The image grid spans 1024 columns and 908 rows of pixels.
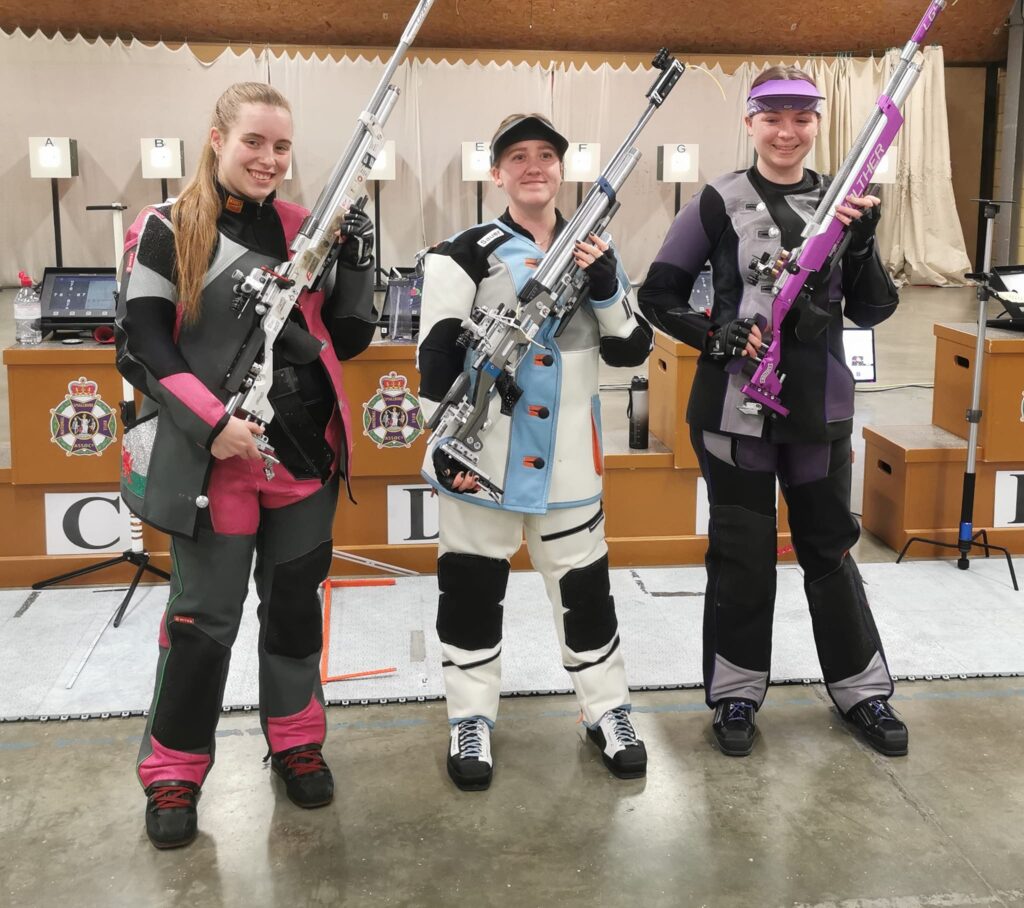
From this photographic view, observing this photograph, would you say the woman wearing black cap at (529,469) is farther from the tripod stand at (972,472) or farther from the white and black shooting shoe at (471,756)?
the tripod stand at (972,472)

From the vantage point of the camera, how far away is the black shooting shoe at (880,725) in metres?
2.88

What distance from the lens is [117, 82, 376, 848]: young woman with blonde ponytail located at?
2295 millimetres

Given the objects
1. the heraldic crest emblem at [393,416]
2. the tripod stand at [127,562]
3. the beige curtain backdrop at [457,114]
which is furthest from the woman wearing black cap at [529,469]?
the beige curtain backdrop at [457,114]

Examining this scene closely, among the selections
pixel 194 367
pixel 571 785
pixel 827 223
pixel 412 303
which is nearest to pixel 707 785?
pixel 571 785

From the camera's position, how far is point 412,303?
4.27 metres

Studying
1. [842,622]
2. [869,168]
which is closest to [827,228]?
[869,168]

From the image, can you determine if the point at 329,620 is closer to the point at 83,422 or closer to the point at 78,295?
the point at 83,422

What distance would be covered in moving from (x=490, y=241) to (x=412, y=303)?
1.73 meters

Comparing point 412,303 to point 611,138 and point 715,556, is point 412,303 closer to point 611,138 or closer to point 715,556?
point 715,556

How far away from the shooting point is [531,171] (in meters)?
2.53

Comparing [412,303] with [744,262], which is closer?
[744,262]

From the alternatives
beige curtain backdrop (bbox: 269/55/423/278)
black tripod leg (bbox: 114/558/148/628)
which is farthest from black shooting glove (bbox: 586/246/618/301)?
beige curtain backdrop (bbox: 269/55/423/278)

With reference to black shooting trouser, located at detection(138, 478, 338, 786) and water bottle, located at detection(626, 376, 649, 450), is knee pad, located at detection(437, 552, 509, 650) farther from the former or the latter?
water bottle, located at detection(626, 376, 649, 450)

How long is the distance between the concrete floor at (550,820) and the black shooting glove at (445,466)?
31.0 inches
